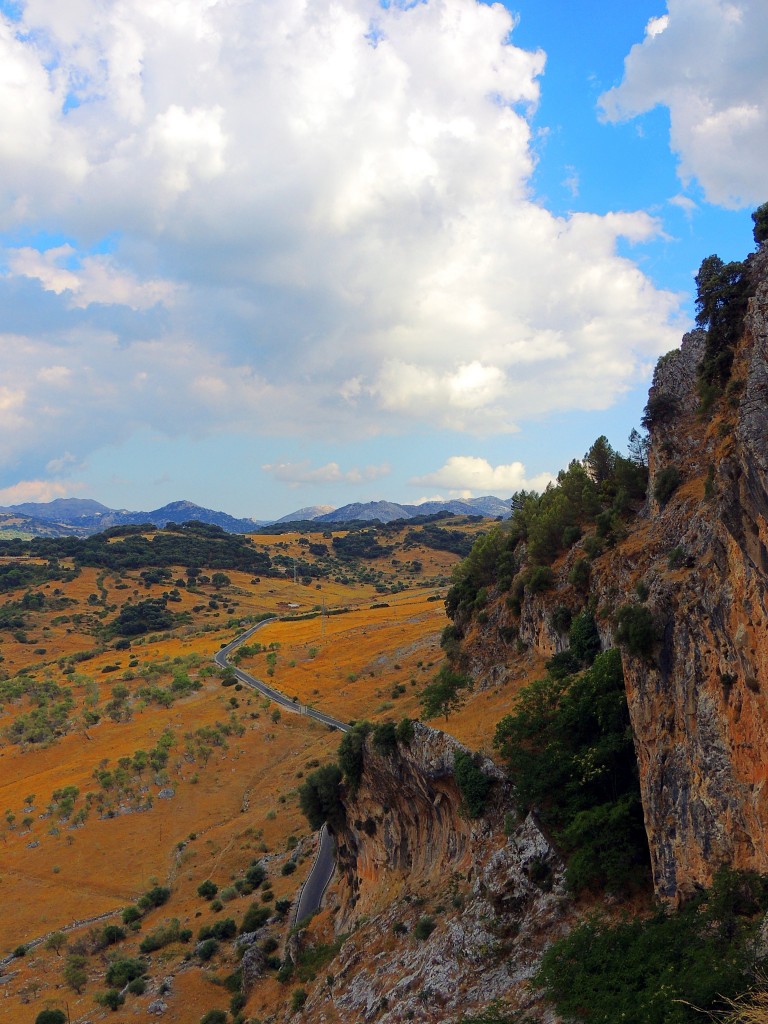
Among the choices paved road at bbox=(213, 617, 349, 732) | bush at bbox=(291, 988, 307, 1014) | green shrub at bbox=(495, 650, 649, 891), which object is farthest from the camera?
paved road at bbox=(213, 617, 349, 732)

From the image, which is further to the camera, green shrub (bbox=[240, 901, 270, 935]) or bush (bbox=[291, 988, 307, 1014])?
green shrub (bbox=[240, 901, 270, 935])

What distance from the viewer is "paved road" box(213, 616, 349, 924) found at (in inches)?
1462

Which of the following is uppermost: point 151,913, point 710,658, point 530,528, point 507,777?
point 530,528

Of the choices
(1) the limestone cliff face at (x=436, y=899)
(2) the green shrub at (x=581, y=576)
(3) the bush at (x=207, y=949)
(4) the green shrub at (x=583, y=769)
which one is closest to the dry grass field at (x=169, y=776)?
(3) the bush at (x=207, y=949)

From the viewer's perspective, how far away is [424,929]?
23859mm

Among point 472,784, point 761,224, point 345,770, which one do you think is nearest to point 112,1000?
point 345,770

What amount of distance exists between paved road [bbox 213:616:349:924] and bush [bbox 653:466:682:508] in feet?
89.6

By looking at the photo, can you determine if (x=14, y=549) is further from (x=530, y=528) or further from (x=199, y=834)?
(x=530, y=528)

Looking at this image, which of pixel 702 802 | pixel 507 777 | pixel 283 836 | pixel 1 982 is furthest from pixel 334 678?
pixel 702 802

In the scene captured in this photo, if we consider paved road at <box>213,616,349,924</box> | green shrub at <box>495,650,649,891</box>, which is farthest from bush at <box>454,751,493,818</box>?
paved road at <box>213,616,349,924</box>

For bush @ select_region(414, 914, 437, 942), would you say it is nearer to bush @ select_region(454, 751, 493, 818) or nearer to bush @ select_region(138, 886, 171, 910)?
bush @ select_region(454, 751, 493, 818)

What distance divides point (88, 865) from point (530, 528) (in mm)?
40421

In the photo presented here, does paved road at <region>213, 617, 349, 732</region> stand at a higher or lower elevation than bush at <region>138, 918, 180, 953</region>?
higher

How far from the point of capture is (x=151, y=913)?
40.6 meters
